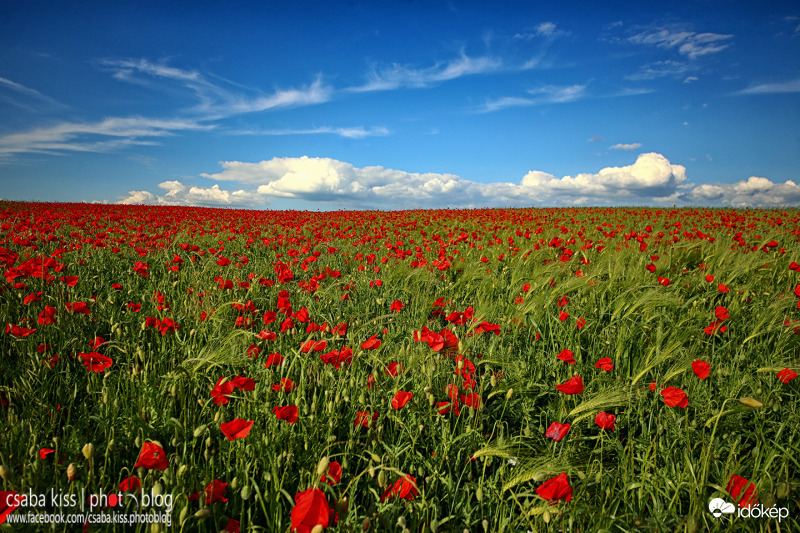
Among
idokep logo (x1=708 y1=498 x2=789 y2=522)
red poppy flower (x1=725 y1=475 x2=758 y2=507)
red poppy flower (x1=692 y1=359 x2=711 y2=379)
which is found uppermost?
red poppy flower (x1=692 y1=359 x2=711 y2=379)

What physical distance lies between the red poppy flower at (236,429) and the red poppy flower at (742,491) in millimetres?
1481

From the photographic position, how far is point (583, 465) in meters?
1.42

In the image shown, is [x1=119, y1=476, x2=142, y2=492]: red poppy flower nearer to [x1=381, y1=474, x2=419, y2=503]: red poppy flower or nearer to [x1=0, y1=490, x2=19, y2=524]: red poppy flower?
[x1=0, y1=490, x2=19, y2=524]: red poppy flower

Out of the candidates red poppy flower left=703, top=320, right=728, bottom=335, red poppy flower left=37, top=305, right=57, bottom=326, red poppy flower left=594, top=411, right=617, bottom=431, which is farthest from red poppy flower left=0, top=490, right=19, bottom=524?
red poppy flower left=703, top=320, right=728, bottom=335

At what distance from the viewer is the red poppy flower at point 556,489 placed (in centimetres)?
106

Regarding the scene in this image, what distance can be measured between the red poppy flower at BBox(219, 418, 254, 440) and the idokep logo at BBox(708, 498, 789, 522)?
1425 mm

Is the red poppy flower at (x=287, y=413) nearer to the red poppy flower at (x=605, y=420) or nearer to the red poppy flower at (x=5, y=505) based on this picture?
the red poppy flower at (x=5, y=505)

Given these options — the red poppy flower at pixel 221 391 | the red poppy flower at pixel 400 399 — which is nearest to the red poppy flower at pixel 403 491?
the red poppy flower at pixel 400 399

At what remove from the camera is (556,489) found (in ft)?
3.50

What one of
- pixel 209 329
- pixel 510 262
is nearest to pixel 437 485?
pixel 209 329

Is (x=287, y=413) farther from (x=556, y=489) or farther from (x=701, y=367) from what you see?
(x=701, y=367)

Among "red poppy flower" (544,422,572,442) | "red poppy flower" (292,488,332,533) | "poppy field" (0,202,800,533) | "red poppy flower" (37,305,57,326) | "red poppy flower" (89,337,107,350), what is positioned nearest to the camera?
"red poppy flower" (292,488,332,533)

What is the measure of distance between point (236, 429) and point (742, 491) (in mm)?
1535

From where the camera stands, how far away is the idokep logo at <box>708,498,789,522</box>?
1144 millimetres
